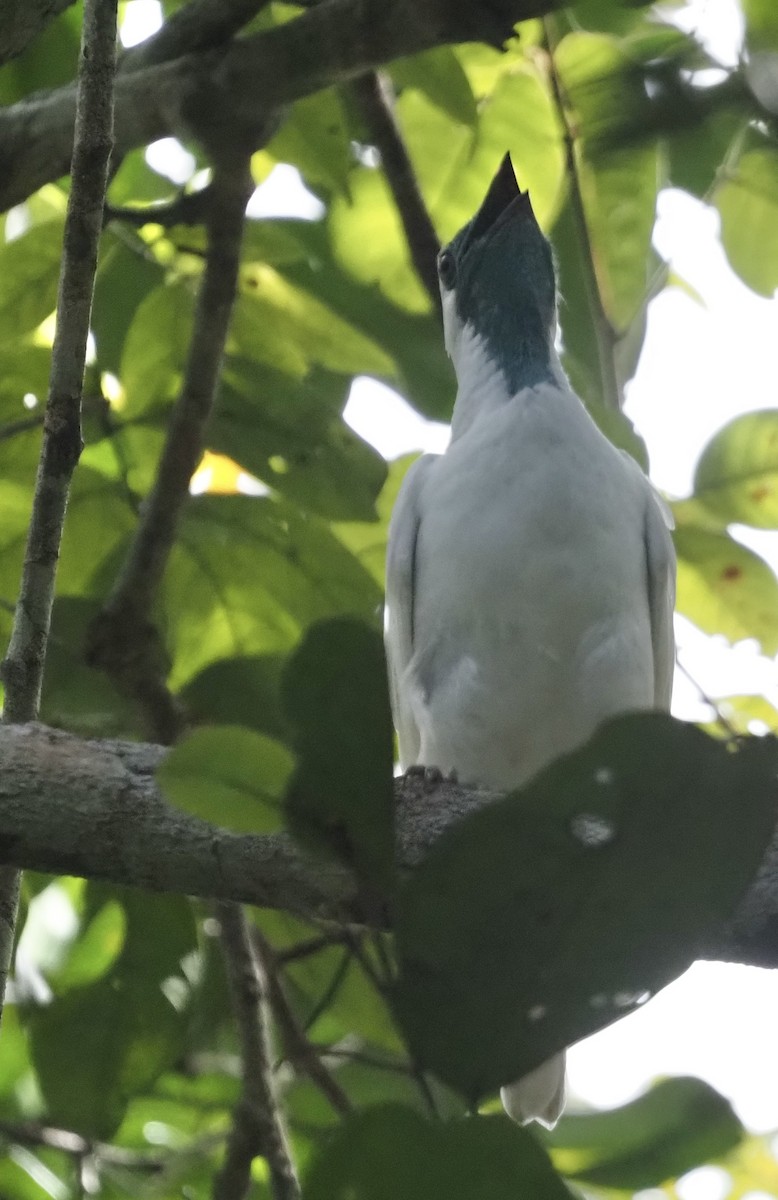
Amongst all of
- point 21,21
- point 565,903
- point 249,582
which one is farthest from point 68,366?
point 565,903

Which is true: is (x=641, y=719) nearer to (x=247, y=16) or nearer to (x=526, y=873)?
(x=526, y=873)

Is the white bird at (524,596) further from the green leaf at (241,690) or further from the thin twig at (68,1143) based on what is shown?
the thin twig at (68,1143)

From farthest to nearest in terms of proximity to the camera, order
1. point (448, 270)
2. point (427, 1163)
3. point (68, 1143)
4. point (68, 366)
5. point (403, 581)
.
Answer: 1. point (448, 270)
2. point (403, 581)
3. point (68, 1143)
4. point (68, 366)
5. point (427, 1163)

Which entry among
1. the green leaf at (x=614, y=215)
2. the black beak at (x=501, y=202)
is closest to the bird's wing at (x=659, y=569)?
the green leaf at (x=614, y=215)

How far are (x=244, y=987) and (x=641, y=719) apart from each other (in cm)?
164

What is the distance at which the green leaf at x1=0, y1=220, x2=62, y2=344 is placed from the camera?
2.32m

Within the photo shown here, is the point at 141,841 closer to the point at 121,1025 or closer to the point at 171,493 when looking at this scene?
the point at 121,1025

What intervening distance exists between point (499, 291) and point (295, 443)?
98cm

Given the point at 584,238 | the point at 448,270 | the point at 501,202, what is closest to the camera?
the point at 584,238

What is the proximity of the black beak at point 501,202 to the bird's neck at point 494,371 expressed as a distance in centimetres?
24

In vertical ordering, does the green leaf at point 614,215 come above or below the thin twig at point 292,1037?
above

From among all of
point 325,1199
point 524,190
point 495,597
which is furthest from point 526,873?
point 524,190

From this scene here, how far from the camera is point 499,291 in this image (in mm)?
3166

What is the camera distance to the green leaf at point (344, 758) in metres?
0.82
